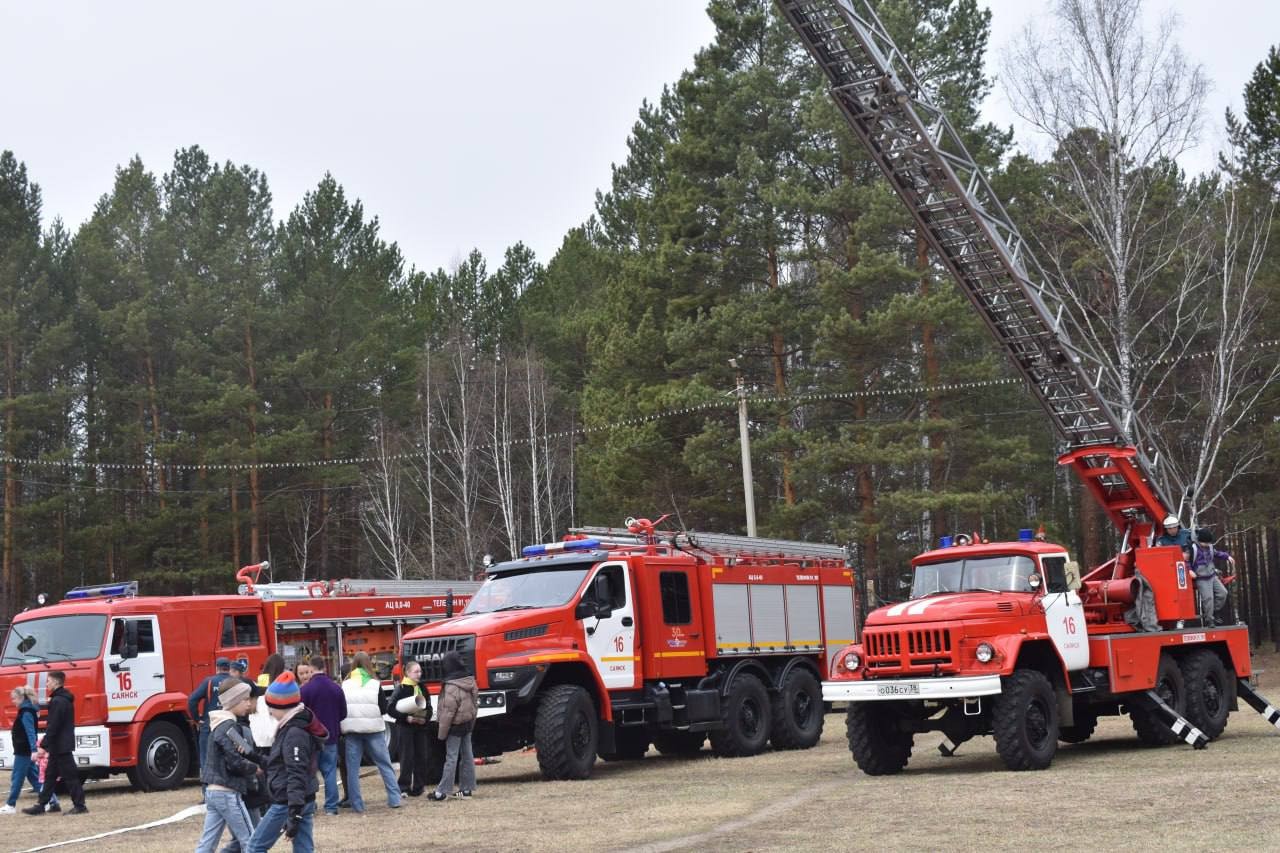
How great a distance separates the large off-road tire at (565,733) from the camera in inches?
687

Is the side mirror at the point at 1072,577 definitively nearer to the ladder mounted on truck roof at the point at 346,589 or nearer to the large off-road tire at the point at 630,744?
the large off-road tire at the point at 630,744

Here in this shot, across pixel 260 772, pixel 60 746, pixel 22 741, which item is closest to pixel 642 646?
pixel 60 746

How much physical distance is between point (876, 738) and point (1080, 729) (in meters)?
4.07

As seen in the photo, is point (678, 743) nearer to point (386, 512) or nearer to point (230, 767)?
point (230, 767)

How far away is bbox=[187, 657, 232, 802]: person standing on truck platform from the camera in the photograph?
1688 centimetres

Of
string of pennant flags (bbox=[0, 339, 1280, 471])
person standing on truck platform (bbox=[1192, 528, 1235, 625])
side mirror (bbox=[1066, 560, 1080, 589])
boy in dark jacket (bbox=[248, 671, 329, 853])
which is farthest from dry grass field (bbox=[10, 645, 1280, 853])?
string of pennant flags (bbox=[0, 339, 1280, 471])

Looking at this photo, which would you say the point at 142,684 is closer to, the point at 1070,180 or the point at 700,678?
the point at 700,678

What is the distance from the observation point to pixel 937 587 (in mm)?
17125

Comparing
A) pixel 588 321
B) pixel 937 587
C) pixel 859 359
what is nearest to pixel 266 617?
pixel 937 587

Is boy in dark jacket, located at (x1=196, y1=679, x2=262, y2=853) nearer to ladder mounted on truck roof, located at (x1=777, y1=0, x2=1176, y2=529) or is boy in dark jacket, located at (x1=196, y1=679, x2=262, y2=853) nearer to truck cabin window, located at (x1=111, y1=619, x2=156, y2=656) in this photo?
truck cabin window, located at (x1=111, y1=619, x2=156, y2=656)

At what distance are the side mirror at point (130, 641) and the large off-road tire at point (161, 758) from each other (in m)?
0.97

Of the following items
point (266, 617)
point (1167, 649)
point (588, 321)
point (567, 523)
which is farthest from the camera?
point (567, 523)

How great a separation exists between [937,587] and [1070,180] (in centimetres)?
1739

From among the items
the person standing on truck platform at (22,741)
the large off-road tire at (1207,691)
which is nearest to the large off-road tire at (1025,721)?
the large off-road tire at (1207,691)
